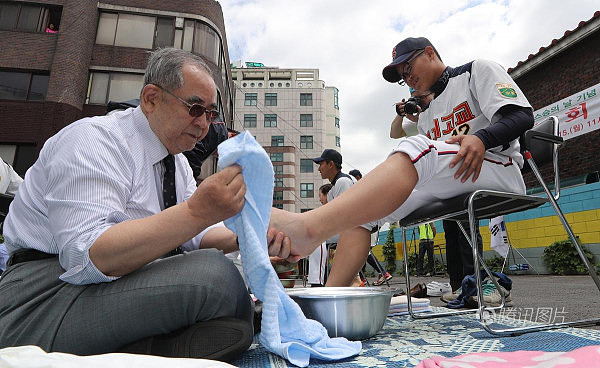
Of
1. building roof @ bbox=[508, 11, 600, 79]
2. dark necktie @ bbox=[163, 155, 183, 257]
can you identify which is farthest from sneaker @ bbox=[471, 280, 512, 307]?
building roof @ bbox=[508, 11, 600, 79]

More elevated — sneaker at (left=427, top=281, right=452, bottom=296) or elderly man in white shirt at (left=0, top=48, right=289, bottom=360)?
elderly man in white shirt at (left=0, top=48, right=289, bottom=360)

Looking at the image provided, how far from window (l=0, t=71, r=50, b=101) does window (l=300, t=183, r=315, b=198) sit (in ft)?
69.5

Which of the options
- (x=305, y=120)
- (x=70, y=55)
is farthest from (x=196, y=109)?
(x=305, y=120)

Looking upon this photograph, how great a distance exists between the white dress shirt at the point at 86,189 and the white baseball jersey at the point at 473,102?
52.2 inches

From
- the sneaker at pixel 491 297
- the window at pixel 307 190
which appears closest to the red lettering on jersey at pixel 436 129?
the sneaker at pixel 491 297

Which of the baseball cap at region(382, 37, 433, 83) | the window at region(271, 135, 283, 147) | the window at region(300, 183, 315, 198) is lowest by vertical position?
the baseball cap at region(382, 37, 433, 83)

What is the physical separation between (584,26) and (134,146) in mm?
9318

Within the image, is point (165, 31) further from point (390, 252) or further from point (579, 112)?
point (579, 112)

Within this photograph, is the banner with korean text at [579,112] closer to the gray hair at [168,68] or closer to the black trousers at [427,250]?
the black trousers at [427,250]

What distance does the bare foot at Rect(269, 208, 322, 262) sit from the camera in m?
1.23

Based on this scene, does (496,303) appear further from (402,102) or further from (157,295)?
(157,295)

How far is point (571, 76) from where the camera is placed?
7953mm

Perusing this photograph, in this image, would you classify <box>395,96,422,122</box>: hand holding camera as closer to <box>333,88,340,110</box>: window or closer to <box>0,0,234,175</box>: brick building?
<box>0,0,234,175</box>: brick building

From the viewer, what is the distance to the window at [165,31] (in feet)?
38.9
